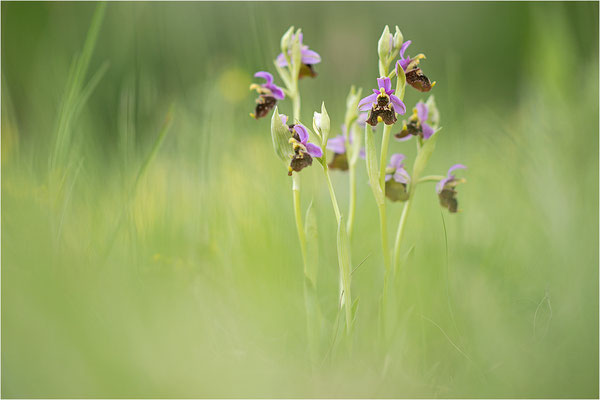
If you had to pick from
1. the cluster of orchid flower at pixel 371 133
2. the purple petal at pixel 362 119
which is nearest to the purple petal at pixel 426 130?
the cluster of orchid flower at pixel 371 133

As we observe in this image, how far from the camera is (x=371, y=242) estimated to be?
1.25m

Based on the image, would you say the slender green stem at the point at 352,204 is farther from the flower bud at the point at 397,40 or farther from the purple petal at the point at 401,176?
the flower bud at the point at 397,40

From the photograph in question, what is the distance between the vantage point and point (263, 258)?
0.93m

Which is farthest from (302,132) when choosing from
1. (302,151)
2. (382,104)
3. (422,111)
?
(422,111)

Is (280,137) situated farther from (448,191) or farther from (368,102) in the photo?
(448,191)

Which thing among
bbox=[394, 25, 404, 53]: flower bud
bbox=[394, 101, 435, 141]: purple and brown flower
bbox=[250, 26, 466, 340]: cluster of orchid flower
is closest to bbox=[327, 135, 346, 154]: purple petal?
bbox=[250, 26, 466, 340]: cluster of orchid flower

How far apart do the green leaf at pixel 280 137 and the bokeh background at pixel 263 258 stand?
0.39ft

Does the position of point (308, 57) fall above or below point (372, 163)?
above

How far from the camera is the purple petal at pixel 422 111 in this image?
3.02 feet

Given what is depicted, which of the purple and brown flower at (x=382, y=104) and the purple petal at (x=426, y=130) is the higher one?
the purple and brown flower at (x=382, y=104)

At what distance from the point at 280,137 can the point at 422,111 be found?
0.95ft

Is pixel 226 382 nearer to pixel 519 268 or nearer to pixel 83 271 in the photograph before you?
pixel 83 271

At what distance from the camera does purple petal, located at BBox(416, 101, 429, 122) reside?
921 mm

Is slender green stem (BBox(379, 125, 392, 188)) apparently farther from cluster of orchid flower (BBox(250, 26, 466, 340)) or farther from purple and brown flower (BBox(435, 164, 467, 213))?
purple and brown flower (BBox(435, 164, 467, 213))
